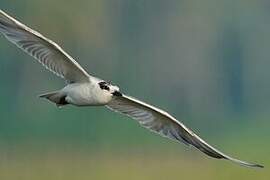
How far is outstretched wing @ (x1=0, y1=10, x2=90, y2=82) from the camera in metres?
2.63

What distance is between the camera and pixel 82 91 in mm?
2793

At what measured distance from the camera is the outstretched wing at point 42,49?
2633 mm

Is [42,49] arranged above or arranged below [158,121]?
above

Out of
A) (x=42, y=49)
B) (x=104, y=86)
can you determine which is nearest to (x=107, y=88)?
(x=104, y=86)

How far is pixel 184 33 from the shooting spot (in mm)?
3867

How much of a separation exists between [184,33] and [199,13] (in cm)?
11

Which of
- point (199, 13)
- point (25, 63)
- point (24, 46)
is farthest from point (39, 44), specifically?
point (199, 13)

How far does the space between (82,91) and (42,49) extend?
19cm

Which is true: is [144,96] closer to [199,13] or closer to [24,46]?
[199,13]

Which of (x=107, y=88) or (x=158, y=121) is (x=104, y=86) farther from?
(x=158, y=121)

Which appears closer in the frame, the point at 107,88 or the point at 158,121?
the point at 107,88

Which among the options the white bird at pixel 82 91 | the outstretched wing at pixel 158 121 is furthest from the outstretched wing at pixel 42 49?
the outstretched wing at pixel 158 121

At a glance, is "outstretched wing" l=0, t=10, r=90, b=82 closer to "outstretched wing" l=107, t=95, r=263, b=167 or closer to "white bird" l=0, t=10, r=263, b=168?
"white bird" l=0, t=10, r=263, b=168

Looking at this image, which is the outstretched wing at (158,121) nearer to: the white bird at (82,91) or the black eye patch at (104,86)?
the white bird at (82,91)
